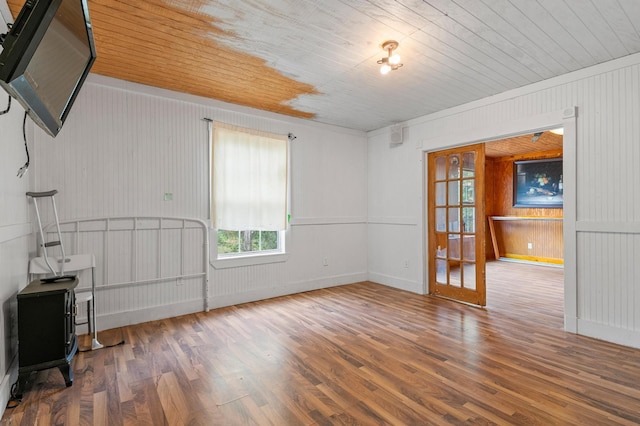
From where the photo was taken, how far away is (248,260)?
4.35m

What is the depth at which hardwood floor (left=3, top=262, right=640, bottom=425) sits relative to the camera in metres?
1.95

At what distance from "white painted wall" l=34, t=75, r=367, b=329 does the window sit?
161mm

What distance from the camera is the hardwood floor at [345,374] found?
1.95 meters

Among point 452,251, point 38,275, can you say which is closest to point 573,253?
point 452,251

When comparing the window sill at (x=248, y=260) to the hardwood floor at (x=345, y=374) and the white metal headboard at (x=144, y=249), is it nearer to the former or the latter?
the white metal headboard at (x=144, y=249)

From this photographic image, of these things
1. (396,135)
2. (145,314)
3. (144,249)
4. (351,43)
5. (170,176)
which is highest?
(351,43)

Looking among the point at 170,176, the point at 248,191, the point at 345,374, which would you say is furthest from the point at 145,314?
the point at 345,374

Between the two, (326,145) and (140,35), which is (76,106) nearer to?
(140,35)

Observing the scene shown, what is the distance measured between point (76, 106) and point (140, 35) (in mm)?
1278

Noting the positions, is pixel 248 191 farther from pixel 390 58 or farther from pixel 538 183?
pixel 538 183

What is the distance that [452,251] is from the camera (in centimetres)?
444

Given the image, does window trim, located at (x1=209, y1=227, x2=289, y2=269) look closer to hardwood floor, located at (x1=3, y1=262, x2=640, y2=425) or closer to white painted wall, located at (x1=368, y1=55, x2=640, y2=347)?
hardwood floor, located at (x1=3, y1=262, x2=640, y2=425)

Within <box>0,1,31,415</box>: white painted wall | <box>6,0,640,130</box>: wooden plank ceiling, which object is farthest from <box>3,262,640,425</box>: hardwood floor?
<box>6,0,640,130</box>: wooden plank ceiling

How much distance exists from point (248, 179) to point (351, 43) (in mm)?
2299
